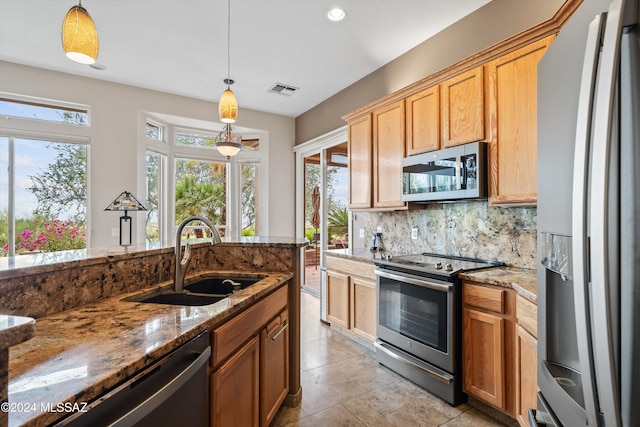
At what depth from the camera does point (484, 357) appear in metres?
2.05

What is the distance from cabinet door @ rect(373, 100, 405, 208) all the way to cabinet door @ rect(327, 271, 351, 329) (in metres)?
0.90

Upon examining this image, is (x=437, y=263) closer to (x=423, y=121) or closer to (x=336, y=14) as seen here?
(x=423, y=121)

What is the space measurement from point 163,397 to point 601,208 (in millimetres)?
1213

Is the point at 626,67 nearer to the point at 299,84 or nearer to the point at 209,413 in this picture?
the point at 209,413

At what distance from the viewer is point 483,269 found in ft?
7.61

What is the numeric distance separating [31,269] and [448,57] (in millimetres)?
3361

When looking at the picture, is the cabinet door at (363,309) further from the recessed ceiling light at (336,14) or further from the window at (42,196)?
the window at (42,196)

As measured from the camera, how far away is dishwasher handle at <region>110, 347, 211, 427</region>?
0.79 m

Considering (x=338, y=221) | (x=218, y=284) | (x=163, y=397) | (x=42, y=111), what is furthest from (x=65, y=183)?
(x=163, y=397)

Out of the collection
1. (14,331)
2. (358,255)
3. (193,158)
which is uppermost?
(193,158)

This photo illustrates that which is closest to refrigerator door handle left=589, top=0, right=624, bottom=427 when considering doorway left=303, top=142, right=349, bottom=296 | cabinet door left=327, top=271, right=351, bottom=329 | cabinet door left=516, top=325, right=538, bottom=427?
cabinet door left=516, top=325, right=538, bottom=427

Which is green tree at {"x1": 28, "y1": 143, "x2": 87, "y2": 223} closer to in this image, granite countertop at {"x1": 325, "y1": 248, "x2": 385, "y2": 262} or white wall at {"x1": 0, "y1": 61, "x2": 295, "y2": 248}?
white wall at {"x1": 0, "y1": 61, "x2": 295, "y2": 248}

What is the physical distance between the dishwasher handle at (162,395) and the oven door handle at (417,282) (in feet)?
5.44

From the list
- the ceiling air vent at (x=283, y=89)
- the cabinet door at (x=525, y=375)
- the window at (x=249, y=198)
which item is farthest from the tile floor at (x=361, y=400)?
the ceiling air vent at (x=283, y=89)
